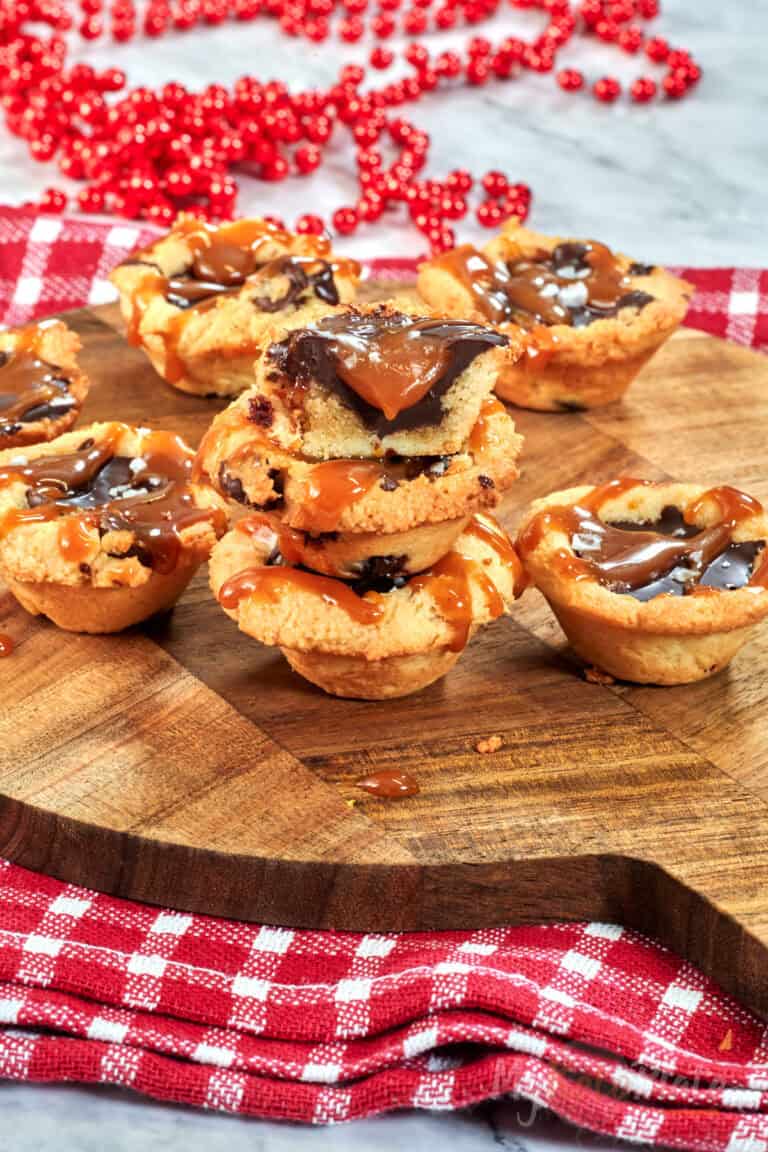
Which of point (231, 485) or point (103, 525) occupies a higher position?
point (231, 485)

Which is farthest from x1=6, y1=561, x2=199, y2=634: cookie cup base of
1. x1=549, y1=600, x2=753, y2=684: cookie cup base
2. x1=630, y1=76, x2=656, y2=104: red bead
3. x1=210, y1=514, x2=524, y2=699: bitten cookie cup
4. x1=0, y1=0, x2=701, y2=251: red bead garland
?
x1=630, y1=76, x2=656, y2=104: red bead

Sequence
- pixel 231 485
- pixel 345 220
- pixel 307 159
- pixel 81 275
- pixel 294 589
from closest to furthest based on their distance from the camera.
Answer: pixel 231 485 → pixel 294 589 → pixel 81 275 → pixel 345 220 → pixel 307 159

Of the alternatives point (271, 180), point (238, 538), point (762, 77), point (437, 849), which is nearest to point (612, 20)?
point (762, 77)

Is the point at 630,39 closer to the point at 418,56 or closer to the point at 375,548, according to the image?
the point at 418,56

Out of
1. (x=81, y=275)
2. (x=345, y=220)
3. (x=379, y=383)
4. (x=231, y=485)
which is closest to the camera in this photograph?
(x=379, y=383)

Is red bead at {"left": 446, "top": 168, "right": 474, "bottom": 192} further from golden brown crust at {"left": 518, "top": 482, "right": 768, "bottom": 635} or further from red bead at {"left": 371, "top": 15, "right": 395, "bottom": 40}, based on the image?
golden brown crust at {"left": 518, "top": 482, "right": 768, "bottom": 635}

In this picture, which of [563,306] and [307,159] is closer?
[563,306]

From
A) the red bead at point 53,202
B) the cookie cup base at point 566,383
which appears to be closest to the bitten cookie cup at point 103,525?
the cookie cup base at point 566,383

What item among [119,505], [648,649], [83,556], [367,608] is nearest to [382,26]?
[119,505]
